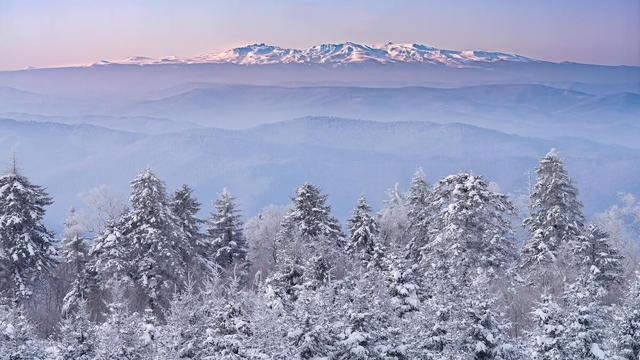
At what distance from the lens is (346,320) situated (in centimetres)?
2211

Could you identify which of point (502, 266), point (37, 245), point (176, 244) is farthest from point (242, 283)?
point (502, 266)

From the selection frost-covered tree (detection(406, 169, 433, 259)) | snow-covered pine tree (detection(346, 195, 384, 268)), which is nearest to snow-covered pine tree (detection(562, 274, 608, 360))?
frost-covered tree (detection(406, 169, 433, 259))

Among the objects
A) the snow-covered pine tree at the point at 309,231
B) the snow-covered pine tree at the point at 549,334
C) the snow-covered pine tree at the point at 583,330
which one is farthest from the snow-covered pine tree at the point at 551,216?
the snow-covered pine tree at the point at 549,334

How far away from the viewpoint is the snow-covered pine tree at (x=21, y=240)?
37125 millimetres

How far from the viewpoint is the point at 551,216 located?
136ft

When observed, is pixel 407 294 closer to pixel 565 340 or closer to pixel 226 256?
pixel 565 340

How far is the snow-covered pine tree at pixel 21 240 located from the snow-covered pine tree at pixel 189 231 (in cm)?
780

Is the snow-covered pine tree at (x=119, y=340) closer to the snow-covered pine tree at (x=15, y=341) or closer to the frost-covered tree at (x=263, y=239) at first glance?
the snow-covered pine tree at (x=15, y=341)

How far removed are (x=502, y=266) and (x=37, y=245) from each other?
87.6 feet

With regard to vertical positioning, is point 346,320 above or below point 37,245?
above

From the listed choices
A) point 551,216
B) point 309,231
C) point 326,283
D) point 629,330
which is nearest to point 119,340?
point 326,283

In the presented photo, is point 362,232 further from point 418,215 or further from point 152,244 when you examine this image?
point 152,244

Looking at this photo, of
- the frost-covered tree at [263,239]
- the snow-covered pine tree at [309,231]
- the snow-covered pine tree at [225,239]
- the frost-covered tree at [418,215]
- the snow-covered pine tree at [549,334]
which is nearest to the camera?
the snow-covered pine tree at [549,334]

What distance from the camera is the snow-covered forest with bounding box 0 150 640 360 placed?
72.8 feet
